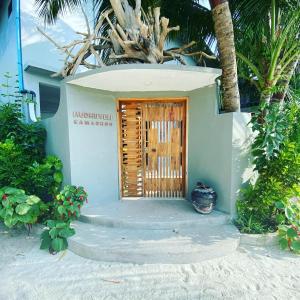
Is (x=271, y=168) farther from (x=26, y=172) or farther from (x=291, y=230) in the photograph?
(x=26, y=172)

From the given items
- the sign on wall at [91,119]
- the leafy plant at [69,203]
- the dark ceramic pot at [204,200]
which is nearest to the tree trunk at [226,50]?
the dark ceramic pot at [204,200]

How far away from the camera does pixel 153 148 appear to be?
474 centimetres

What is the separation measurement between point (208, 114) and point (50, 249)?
356cm

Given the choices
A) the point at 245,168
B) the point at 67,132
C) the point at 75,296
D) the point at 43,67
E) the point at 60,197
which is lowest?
the point at 75,296

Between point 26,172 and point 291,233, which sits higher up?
point 26,172

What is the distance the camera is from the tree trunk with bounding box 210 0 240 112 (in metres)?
3.61

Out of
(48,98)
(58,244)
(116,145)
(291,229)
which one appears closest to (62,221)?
(58,244)

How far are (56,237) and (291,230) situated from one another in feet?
11.3

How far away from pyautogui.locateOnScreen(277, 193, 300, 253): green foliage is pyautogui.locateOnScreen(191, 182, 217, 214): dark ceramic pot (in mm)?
1035

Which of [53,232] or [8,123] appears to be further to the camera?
[8,123]

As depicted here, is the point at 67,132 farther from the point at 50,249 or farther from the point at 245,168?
the point at 245,168

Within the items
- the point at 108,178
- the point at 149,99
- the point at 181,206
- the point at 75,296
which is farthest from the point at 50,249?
the point at 149,99

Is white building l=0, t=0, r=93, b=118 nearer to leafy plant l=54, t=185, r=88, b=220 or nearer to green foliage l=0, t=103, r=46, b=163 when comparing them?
green foliage l=0, t=103, r=46, b=163

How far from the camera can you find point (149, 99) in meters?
4.58
